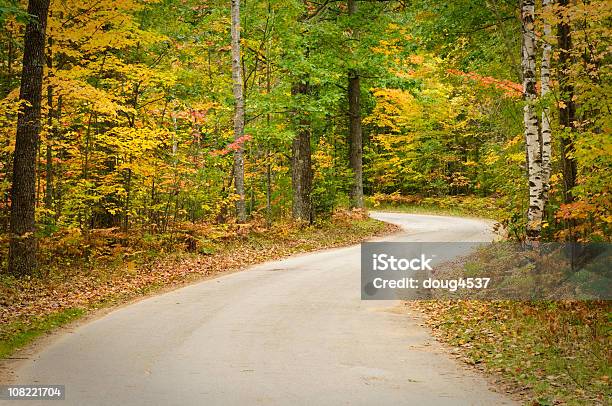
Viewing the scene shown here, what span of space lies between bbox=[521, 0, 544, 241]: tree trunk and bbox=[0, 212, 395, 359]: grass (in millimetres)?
9234

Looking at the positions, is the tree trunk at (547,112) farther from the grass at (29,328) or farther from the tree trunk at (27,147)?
the tree trunk at (27,147)

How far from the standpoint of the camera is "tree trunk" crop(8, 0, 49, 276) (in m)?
14.1

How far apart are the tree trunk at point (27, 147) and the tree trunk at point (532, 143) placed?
38.0ft

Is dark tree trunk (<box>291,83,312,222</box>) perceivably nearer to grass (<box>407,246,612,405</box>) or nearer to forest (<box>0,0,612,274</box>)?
forest (<box>0,0,612,274</box>)

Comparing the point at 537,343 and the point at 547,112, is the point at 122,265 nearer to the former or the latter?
the point at 537,343

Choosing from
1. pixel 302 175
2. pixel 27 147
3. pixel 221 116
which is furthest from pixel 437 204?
pixel 27 147

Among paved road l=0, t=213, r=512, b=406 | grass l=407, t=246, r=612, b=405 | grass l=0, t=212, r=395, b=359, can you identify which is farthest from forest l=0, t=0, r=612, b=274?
paved road l=0, t=213, r=512, b=406

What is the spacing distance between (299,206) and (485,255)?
12.2 m

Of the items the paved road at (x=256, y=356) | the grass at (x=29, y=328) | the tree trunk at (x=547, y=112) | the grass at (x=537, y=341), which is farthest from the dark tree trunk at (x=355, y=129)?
the grass at (x=29, y=328)

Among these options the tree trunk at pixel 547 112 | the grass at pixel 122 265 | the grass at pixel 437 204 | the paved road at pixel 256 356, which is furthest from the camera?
the grass at pixel 437 204

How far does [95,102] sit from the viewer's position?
1605 cm

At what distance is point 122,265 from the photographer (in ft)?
55.5

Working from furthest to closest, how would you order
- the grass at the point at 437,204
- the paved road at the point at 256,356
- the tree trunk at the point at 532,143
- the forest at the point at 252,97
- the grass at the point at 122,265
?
the grass at the point at 437,204
the tree trunk at the point at 532,143
the forest at the point at 252,97
the grass at the point at 122,265
the paved road at the point at 256,356

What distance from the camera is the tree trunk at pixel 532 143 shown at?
1262cm
